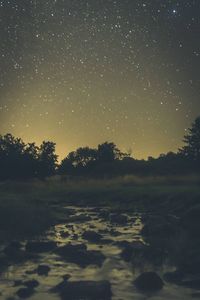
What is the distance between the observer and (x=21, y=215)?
2542 cm

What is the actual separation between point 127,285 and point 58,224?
15063 millimetres

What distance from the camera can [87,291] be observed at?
12.4 metres

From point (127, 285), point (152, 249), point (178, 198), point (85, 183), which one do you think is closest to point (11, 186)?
point (85, 183)

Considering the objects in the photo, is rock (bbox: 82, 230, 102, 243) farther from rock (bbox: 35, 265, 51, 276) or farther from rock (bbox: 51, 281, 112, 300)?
rock (bbox: 51, 281, 112, 300)

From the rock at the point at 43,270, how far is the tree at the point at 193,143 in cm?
6717

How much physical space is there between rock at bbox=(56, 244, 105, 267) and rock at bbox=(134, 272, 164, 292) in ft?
9.40

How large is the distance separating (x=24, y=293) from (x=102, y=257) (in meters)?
5.02

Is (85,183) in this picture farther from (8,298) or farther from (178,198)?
(8,298)

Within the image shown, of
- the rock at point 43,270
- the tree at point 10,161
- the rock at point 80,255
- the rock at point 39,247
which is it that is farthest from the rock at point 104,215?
the tree at point 10,161

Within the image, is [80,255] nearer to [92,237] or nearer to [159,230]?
[92,237]

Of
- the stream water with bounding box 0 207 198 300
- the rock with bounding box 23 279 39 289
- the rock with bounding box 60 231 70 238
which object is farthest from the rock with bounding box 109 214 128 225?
the rock with bounding box 23 279 39 289

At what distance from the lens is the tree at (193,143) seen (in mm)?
81812

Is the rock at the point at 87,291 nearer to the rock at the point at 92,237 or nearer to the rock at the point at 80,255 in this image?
the rock at the point at 80,255

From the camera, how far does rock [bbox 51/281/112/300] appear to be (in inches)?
483
